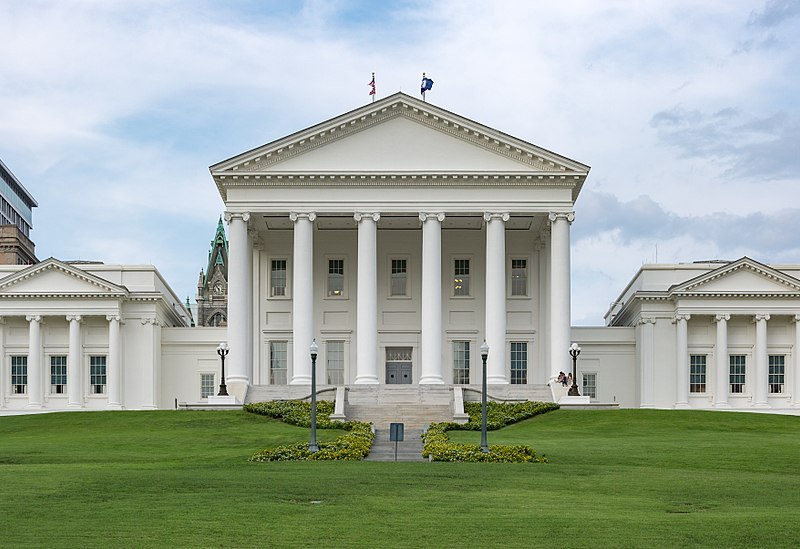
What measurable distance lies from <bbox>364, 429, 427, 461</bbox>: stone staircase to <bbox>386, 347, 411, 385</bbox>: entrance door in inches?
887

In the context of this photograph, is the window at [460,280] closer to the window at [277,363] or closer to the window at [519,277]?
the window at [519,277]

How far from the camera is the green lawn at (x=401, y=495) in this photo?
82.8 feet

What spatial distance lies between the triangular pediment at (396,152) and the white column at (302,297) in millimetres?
2779

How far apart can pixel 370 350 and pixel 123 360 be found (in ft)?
55.0

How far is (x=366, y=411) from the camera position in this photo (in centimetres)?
6481

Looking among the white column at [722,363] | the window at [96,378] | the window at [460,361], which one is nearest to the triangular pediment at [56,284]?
the window at [96,378]

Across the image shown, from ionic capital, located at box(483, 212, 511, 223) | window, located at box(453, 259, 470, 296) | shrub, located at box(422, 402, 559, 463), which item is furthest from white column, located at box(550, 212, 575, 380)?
window, located at box(453, 259, 470, 296)

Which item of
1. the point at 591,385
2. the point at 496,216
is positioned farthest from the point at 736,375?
the point at 496,216

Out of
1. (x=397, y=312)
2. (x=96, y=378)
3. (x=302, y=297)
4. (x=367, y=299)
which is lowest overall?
(x=96, y=378)

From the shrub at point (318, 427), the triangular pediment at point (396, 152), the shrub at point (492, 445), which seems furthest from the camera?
the triangular pediment at point (396, 152)

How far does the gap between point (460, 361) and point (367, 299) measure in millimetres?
9882

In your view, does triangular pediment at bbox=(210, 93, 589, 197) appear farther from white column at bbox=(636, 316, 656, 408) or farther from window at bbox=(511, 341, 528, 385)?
window at bbox=(511, 341, 528, 385)

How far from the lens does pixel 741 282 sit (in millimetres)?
78875

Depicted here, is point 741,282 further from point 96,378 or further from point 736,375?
point 96,378
